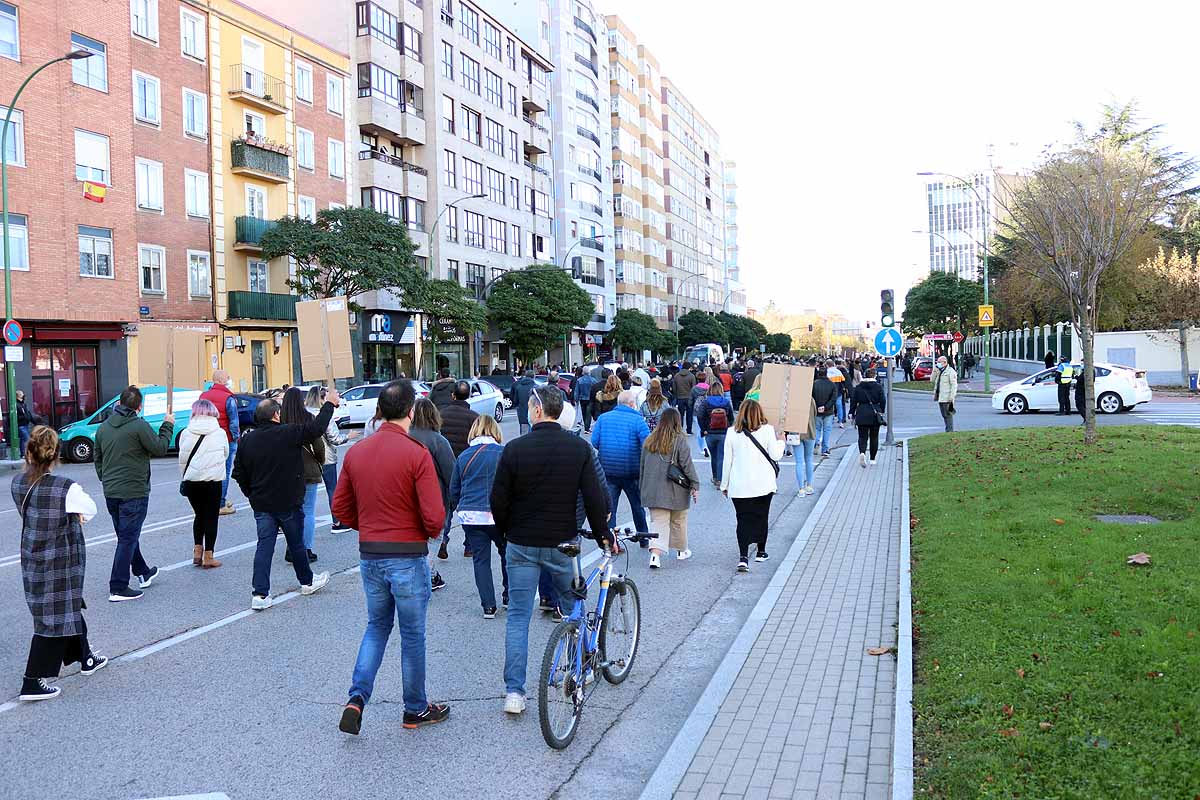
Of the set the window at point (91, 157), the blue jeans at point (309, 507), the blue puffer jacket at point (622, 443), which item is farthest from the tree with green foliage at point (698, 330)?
the blue jeans at point (309, 507)

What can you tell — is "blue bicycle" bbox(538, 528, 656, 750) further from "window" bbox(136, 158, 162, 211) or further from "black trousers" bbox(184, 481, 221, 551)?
"window" bbox(136, 158, 162, 211)

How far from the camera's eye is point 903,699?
5.15m

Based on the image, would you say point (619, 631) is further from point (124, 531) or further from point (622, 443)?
point (124, 531)

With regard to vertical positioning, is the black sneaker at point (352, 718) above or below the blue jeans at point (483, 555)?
below

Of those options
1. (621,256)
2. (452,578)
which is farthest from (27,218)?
(621,256)

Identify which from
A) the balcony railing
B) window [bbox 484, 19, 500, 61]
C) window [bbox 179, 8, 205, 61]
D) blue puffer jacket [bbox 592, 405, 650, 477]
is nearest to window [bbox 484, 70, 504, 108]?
window [bbox 484, 19, 500, 61]

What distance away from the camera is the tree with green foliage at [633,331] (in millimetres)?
70750

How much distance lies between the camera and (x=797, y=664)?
20.2ft

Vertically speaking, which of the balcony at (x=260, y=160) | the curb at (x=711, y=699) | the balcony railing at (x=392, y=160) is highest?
the balcony railing at (x=392, y=160)

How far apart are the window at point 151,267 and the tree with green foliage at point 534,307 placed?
2170 cm

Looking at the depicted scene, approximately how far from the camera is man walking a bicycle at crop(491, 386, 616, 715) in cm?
527

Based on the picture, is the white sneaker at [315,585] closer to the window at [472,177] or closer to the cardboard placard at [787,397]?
the cardboard placard at [787,397]

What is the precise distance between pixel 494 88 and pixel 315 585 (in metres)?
52.1

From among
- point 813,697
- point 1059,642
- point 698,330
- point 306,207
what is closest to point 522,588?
point 813,697
